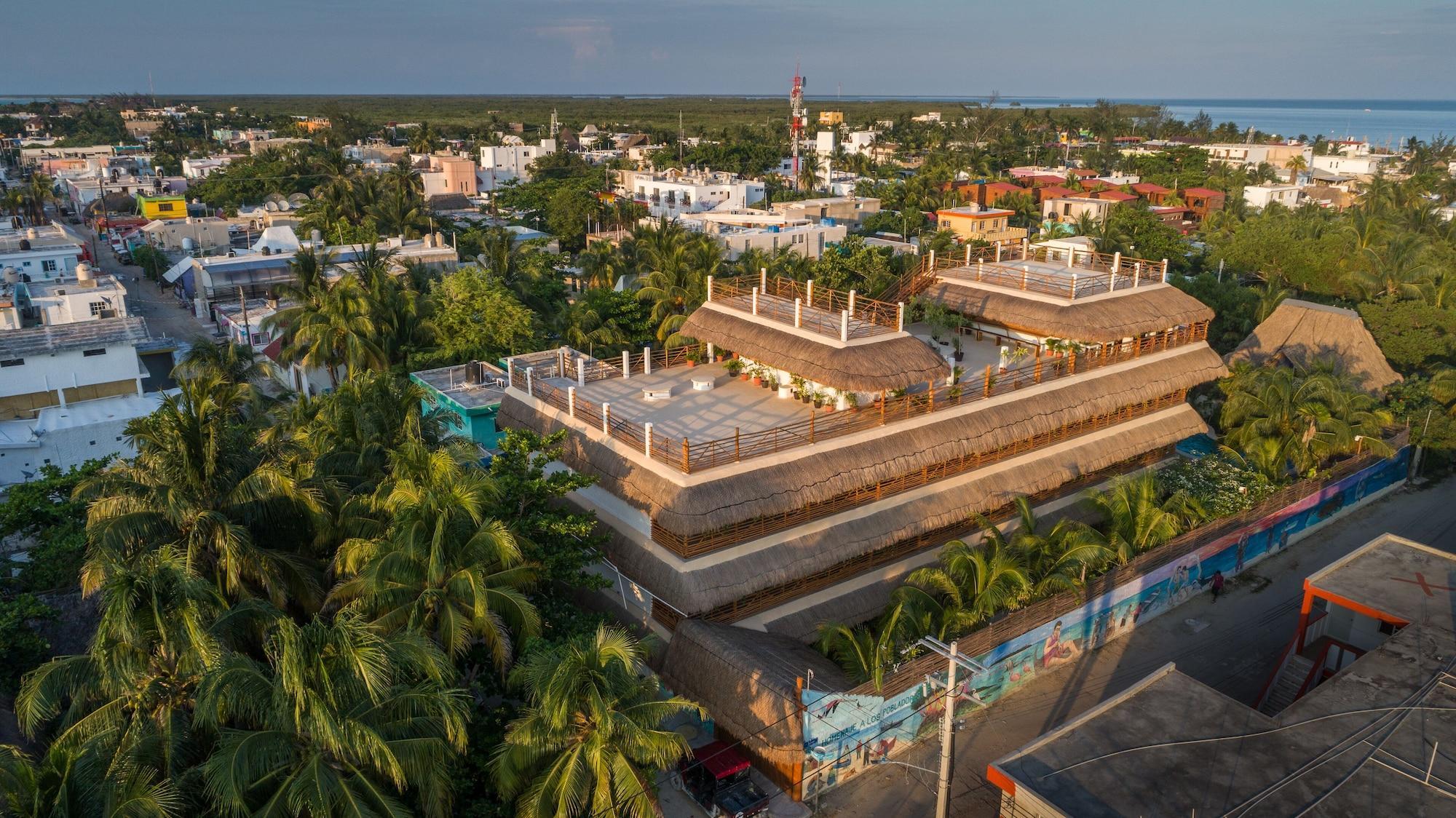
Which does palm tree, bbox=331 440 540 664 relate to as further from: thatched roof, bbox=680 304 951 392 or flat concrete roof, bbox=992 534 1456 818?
flat concrete roof, bbox=992 534 1456 818

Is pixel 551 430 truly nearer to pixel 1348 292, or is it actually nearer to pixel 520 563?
pixel 520 563

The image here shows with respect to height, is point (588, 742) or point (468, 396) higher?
point (468, 396)

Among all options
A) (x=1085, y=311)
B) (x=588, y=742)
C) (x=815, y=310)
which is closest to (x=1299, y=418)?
(x=1085, y=311)

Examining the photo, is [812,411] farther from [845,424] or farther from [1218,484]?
[1218,484]

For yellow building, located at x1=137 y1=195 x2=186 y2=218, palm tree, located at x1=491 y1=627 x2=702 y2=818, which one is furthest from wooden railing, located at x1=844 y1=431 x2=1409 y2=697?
yellow building, located at x1=137 y1=195 x2=186 y2=218

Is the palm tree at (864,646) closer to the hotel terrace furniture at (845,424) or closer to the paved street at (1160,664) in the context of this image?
the hotel terrace furniture at (845,424)

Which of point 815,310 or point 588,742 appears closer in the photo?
point 588,742

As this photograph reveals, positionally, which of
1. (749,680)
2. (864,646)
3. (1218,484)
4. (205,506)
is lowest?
(864,646)
